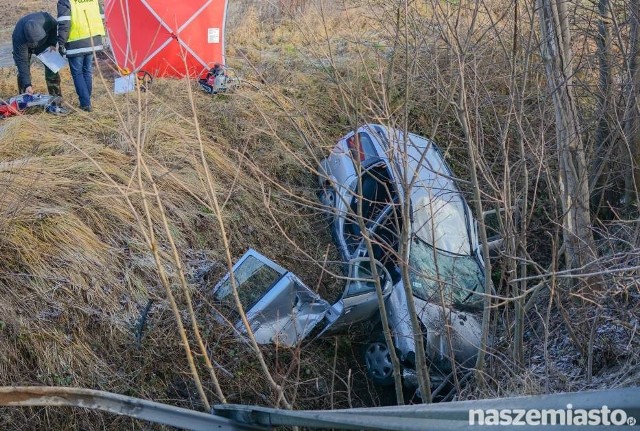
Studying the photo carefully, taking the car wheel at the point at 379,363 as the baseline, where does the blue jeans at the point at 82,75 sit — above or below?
above

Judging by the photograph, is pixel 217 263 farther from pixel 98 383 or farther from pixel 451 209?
pixel 451 209

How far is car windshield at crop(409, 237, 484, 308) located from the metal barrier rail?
4094mm

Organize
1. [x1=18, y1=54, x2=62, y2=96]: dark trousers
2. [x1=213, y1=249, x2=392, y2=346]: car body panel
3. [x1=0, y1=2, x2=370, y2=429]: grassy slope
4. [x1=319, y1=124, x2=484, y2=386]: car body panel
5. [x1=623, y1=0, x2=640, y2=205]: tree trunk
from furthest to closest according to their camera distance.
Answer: [x1=18, y1=54, x2=62, y2=96]: dark trousers
[x1=213, y1=249, x2=392, y2=346]: car body panel
[x1=623, y1=0, x2=640, y2=205]: tree trunk
[x1=0, y1=2, x2=370, y2=429]: grassy slope
[x1=319, y1=124, x2=484, y2=386]: car body panel

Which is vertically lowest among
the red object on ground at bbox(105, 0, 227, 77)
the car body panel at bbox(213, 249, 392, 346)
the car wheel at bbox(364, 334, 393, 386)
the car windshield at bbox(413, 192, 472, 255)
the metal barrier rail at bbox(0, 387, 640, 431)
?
the car wheel at bbox(364, 334, 393, 386)

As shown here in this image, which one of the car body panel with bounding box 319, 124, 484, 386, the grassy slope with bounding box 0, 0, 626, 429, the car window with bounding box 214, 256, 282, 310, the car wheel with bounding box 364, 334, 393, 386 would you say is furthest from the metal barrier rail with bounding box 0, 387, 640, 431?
the car window with bounding box 214, 256, 282, 310

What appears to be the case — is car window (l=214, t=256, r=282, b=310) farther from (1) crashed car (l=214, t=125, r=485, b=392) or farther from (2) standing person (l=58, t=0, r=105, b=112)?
(2) standing person (l=58, t=0, r=105, b=112)

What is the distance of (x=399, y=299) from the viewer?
773 centimetres

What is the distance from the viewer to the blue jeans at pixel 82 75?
1049cm

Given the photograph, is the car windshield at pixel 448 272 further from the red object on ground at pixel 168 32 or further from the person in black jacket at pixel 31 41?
the person in black jacket at pixel 31 41

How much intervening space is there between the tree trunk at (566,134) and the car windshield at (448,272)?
1.12 m

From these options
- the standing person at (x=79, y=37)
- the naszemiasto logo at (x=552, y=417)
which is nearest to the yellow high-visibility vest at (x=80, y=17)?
the standing person at (x=79, y=37)

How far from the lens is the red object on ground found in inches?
460

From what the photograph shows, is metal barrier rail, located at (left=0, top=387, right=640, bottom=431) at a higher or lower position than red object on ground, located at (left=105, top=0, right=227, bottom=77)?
lower

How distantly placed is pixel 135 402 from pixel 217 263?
17.0 feet
